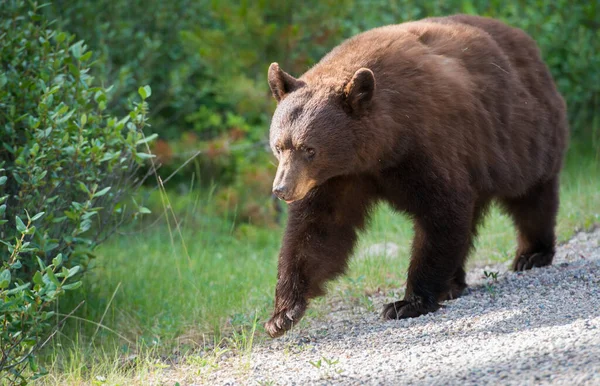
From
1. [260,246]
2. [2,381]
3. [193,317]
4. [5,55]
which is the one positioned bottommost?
[260,246]

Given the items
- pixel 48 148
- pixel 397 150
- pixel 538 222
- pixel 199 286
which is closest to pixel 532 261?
pixel 538 222

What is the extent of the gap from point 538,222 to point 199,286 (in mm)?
2808

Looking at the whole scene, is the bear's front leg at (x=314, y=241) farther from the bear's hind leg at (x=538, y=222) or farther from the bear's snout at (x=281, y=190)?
the bear's hind leg at (x=538, y=222)

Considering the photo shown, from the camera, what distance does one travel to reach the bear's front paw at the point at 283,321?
5.50 meters

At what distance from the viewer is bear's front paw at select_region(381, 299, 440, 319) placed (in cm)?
559

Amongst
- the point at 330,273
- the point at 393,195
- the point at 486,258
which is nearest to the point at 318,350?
the point at 330,273

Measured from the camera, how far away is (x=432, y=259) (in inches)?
221

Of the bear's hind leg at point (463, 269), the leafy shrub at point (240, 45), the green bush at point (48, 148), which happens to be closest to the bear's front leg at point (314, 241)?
the bear's hind leg at point (463, 269)

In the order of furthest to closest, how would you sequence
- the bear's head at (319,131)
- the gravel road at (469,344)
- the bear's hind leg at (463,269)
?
the bear's hind leg at (463,269)
the bear's head at (319,131)
the gravel road at (469,344)

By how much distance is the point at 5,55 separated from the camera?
22.4 feet

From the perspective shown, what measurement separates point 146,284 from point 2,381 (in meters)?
2.56

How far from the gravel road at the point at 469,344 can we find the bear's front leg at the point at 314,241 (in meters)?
0.25

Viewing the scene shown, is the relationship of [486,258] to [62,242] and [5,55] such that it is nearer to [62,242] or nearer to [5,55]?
[62,242]

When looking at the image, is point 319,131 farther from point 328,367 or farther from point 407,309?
point 328,367
